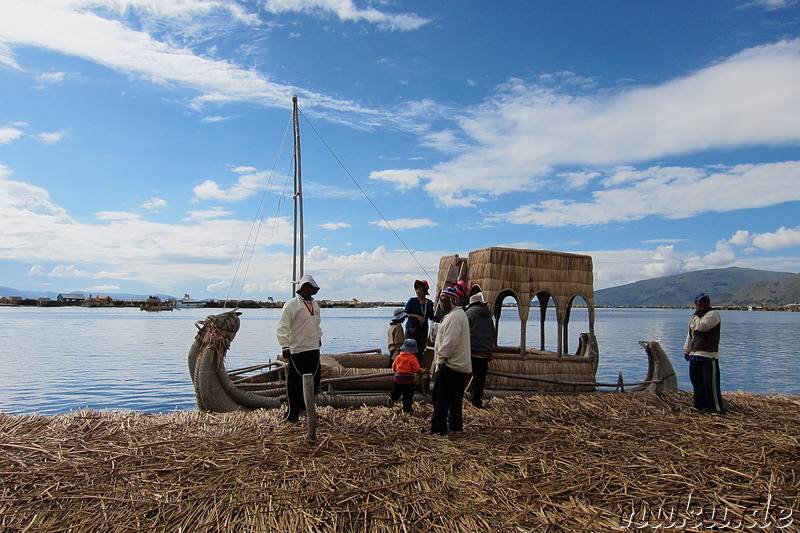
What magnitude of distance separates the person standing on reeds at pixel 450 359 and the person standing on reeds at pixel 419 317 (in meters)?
2.46

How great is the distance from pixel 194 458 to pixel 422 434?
8.67ft

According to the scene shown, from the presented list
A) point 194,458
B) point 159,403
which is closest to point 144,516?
point 194,458

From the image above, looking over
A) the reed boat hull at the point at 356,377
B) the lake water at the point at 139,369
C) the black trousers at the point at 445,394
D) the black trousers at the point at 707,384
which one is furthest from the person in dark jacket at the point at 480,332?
the lake water at the point at 139,369

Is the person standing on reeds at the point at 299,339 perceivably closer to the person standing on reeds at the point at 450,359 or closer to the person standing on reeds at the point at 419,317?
the person standing on reeds at the point at 450,359

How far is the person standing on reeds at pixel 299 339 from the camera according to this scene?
6.96 metres

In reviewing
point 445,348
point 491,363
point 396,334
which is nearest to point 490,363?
point 491,363

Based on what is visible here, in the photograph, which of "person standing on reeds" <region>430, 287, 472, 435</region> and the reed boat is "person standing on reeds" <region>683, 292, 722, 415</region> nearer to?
the reed boat

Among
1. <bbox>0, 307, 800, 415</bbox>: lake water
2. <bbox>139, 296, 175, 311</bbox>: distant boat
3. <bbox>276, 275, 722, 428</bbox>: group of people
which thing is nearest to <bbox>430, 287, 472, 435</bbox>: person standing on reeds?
<bbox>276, 275, 722, 428</bbox>: group of people

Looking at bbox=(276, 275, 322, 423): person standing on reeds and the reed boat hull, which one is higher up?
bbox=(276, 275, 322, 423): person standing on reeds

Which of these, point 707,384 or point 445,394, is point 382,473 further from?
point 707,384

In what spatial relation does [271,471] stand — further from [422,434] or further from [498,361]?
[498,361]

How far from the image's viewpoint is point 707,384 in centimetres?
841

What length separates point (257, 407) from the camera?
886 cm

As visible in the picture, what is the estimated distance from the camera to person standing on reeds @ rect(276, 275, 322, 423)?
6.96 m
